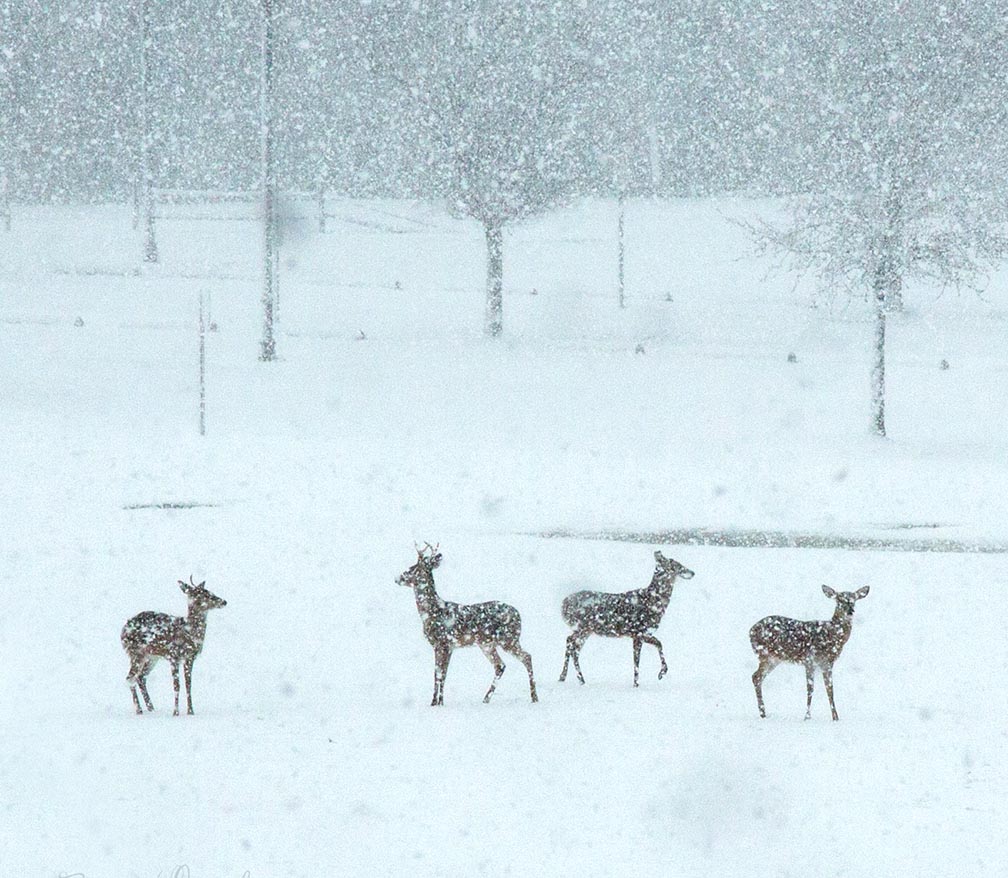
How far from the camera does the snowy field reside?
28.8 feet

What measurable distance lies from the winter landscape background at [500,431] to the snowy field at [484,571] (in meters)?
0.07

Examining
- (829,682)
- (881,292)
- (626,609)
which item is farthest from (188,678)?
(881,292)

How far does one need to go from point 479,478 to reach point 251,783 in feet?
46.4

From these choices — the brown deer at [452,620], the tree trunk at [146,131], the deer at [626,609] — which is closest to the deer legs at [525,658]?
the brown deer at [452,620]

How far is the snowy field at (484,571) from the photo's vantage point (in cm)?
877

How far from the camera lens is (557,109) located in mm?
36656

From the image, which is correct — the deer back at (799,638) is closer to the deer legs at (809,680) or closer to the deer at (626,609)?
the deer legs at (809,680)

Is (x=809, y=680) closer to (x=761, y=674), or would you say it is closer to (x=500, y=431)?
(x=761, y=674)

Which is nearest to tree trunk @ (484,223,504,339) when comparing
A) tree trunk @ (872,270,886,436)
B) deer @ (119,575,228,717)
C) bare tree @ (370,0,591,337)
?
bare tree @ (370,0,591,337)

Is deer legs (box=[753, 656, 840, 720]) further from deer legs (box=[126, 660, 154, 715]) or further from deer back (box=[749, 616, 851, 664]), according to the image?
deer legs (box=[126, 660, 154, 715])

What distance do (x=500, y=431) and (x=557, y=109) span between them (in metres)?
11.1

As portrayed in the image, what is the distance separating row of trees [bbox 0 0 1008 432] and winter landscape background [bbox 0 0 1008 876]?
0.13 meters

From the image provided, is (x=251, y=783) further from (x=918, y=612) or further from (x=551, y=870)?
(x=918, y=612)

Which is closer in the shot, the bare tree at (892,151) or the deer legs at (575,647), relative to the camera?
the deer legs at (575,647)
